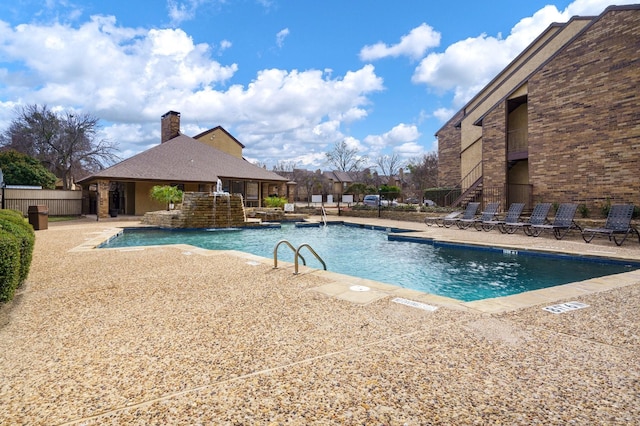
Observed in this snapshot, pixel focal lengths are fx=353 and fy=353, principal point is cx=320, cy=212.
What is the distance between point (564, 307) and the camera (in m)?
A: 4.02

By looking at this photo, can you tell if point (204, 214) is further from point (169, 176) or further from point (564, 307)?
point (564, 307)

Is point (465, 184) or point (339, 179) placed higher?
point (339, 179)

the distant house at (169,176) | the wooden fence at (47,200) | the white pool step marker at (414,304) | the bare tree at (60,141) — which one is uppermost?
the bare tree at (60,141)

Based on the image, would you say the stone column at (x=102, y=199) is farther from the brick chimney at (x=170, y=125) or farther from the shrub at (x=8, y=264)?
the shrub at (x=8, y=264)

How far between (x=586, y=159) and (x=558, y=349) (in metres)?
11.7

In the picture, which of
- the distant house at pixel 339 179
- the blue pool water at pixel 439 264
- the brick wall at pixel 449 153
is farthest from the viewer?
the distant house at pixel 339 179

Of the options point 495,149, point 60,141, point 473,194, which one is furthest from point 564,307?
point 60,141

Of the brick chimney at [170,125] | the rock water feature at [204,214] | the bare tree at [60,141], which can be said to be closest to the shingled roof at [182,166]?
the brick chimney at [170,125]

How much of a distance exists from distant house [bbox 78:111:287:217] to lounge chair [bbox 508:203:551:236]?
655 inches

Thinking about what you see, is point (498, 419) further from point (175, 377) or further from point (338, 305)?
point (338, 305)

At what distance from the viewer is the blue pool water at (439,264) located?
6.84 m

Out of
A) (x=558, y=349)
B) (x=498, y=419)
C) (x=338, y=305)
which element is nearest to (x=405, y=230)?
(x=338, y=305)

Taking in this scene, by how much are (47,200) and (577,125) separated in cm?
2699

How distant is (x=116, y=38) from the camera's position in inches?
526
